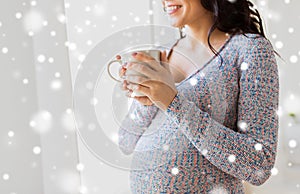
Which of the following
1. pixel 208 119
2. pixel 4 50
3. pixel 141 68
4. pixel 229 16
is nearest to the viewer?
pixel 141 68

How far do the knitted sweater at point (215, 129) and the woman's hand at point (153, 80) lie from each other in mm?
37

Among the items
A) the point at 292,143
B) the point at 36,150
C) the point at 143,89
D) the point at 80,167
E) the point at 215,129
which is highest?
the point at 143,89

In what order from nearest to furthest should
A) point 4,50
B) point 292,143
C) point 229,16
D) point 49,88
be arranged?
point 229,16, point 4,50, point 49,88, point 292,143

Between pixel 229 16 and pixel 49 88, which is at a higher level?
pixel 229 16

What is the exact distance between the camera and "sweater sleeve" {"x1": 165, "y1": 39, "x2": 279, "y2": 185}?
2.87ft

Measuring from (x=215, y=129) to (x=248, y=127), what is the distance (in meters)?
0.08

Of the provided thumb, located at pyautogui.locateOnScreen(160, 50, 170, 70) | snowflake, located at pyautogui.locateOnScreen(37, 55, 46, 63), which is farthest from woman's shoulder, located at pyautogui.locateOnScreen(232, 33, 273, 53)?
snowflake, located at pyautogui.locateOnScreen(37, 55, 46, 63)

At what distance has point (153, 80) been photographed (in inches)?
31.0

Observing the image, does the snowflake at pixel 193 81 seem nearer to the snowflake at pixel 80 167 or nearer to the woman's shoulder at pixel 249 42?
the woman's shoulder at pixel 249 42

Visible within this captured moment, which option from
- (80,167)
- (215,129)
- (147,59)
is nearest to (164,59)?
(147,59)

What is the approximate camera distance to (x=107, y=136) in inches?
30.5

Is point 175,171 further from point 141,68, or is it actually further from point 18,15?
point 18,15

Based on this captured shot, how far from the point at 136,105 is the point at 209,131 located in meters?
0.21

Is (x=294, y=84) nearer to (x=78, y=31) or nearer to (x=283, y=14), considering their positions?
(x=283, y=14)
